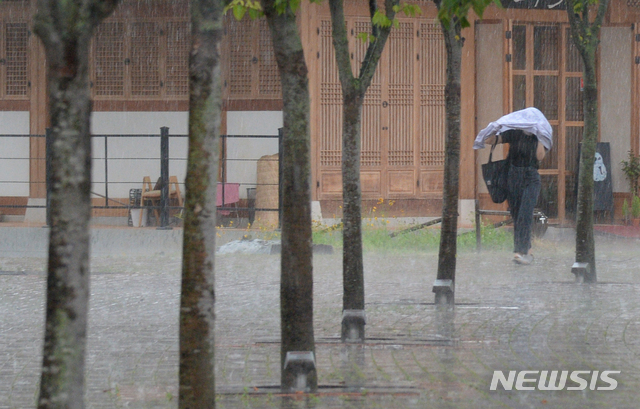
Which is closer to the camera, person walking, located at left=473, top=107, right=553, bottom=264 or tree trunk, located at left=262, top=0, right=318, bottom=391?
tree trunk, located at left=262, top=0, right=318, bottom=391

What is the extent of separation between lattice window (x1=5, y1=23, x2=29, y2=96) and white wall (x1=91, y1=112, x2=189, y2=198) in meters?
1.40

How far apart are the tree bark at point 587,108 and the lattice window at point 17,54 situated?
10.7m

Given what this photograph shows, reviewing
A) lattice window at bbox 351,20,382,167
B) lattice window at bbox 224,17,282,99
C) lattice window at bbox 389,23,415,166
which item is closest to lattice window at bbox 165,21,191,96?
lattice window at bbox 224,17,282,99

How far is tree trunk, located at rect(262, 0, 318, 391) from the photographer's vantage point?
15.9 ft

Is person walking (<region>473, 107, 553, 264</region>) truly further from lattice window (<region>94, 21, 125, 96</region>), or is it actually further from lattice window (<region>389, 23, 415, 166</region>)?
lattice window (<region>94, 21, 125, 96</region>)

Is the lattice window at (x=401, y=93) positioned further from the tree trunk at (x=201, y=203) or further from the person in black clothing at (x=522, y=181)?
the tree trunk at (x=201, y=203)

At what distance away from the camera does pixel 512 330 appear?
6629 mm

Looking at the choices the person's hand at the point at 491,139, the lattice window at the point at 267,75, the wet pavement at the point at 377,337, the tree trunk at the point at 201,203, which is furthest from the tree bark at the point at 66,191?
the lattice window at the point at 267,75

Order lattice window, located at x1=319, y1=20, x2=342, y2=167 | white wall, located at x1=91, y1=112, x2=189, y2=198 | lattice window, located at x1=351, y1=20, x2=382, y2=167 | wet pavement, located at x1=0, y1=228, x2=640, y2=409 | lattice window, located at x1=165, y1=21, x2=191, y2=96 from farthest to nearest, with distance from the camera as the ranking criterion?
1. white wall, located at x1=91, y1=112, x2=189, y2=198
2. lattice window, located at x1=165, y1=21, x2=191, y2=96
3. lattice window, located at x1=351, y1=20, x2=382, y2=167
4. lattice window, located at x1=319, y1=20, x2=342, y2=167
5. wet pavement, located at x1=0, y1=228, x2=640, y2=409

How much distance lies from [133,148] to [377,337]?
11041mm

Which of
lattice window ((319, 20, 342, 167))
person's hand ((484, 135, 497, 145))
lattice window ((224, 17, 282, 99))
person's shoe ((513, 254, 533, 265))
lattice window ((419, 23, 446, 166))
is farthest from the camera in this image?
lattice window ((224, 17, 282, 99))

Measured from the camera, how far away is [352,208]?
632 centimetres

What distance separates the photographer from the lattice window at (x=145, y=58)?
16.1 meters

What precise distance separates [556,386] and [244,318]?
3.05 metres
